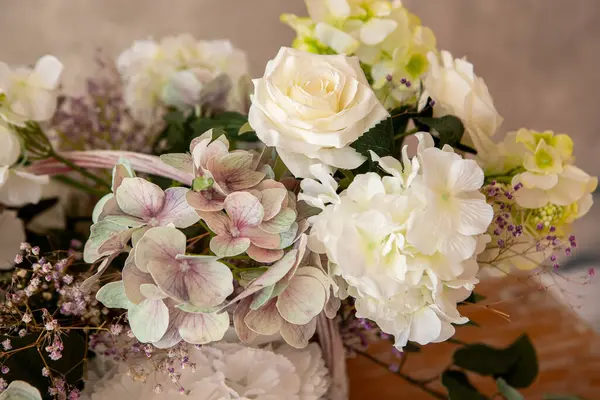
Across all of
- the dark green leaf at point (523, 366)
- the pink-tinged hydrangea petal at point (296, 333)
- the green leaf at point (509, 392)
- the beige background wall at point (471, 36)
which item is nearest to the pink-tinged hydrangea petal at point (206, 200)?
the pink-tinged hydrangea petal at point (296, 333)

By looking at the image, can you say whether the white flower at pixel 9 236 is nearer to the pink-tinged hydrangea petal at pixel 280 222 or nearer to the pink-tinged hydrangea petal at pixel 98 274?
the pink-tinged hydrangea petal at pixel 98 274

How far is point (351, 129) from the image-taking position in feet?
1.32

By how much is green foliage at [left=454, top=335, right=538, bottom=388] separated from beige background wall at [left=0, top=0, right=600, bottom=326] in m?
0.51

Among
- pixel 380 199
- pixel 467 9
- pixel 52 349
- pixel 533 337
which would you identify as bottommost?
pixel 533 337

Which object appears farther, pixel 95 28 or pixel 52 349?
pixel 95 28

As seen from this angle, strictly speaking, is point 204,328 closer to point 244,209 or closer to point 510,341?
point 244,209

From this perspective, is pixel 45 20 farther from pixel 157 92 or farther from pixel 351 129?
pixel 351 129

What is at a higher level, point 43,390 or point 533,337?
point 43,390

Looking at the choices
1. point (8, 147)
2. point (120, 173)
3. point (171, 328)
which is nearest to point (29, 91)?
point (8, 147)

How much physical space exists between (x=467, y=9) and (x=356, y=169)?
1.12 metres

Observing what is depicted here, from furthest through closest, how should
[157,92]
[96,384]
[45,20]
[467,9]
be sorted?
[467,9] < [45,20] < [157,92] < [96,384]

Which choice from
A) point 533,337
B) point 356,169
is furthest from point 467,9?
point 356,169

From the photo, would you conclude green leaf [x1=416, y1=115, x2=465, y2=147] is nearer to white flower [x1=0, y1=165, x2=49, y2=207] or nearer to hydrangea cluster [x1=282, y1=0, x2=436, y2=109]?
hydrangea cluster [x1=282, y1=0, x2=436, y2=109]

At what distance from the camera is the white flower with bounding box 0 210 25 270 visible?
1.88 feet
